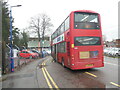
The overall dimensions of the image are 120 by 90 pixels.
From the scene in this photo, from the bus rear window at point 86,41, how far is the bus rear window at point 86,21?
831 millimetres

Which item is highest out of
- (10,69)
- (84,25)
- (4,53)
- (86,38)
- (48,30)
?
(48,30)

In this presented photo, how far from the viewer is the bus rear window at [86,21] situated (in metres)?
7.53

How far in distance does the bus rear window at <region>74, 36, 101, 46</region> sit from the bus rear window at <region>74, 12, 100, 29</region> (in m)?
0.83

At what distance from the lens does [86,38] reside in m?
7.63

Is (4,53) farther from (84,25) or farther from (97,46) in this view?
(97,46)

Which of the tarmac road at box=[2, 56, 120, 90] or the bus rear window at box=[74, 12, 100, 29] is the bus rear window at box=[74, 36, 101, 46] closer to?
the bus rear window at box=[74, 12, 100, 29]

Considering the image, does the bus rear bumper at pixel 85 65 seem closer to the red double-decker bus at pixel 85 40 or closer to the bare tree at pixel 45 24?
the red double-decker bus at pixel 85 40

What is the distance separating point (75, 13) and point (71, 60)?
3467mm

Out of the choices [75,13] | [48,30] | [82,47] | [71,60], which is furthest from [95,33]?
[48,30]

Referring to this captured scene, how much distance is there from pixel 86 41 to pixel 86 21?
1.50m

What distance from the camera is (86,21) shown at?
767cm

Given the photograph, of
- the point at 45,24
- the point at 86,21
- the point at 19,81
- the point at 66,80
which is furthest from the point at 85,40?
the point at 45,24

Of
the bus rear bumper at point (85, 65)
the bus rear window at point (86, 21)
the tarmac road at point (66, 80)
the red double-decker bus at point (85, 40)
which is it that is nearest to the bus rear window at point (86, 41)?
the red double-decker bus at point (85, 40)

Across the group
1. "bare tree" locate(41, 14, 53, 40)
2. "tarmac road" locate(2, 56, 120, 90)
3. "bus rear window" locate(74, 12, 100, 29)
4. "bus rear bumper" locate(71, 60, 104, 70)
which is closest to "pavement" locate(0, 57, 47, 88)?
"tarmac road" locate(2, 56, 120, 90)
